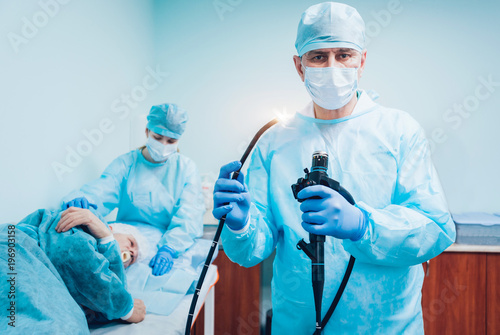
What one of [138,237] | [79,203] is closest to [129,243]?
[138,237]

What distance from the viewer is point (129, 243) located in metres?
1.49

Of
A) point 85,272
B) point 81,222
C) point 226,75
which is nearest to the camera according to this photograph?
point 85,272

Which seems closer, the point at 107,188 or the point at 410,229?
the point at 410,229

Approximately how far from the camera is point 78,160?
1784mm

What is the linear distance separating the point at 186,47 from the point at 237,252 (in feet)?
6.93

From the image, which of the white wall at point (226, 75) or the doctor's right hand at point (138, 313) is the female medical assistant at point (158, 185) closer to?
the white wall at point (226, 75)

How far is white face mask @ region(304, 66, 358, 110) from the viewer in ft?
2.93

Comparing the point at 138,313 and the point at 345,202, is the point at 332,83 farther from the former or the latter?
the point at 138,313

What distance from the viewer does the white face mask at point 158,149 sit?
1.85 m

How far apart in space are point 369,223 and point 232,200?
1.02 ft

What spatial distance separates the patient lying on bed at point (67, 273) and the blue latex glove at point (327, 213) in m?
0.65

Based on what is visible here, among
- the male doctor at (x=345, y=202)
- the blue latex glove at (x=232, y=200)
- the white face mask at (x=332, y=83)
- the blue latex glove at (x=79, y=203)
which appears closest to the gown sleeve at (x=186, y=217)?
the blue latex glove at (x=79, y=203)

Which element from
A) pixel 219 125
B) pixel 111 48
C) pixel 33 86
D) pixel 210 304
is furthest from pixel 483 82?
pixel 33 86

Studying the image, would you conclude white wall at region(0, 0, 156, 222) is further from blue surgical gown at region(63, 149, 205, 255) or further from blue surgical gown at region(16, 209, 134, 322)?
blue surgical gown at region(16, 209, 134, 322)
